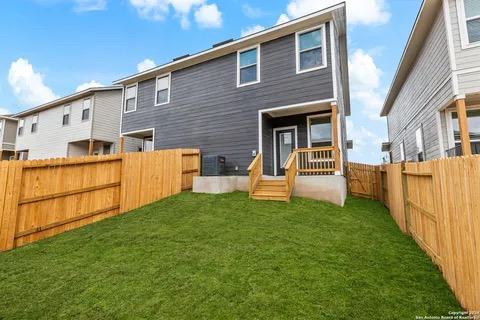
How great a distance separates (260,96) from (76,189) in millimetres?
6991

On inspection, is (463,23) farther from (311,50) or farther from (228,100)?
(228,100)

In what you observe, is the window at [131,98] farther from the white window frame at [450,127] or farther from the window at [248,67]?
the white window frame at [450,127]

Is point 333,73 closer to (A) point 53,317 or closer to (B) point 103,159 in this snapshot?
(B) point 103,159

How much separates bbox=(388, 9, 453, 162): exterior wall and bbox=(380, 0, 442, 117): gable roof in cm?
23

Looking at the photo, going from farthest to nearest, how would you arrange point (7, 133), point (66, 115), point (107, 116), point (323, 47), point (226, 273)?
point (7, 133) < point (66, 115) < point (107, 116) < point (323, 47) < point (226, 273)

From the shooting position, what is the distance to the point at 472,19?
21.3 feet

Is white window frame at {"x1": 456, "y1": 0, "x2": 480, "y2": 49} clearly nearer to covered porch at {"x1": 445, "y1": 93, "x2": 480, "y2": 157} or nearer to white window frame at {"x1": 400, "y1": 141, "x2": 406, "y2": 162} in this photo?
covered porch at {"x1": 445, "y1": 93, "x2": 480, "y2": 157}

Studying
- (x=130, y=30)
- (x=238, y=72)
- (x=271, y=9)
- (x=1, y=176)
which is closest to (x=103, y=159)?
(x=1, y=176)

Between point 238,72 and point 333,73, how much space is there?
402 cm

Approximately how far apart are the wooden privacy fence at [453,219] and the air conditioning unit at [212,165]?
6.59 metres

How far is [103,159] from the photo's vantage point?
6.77 meters

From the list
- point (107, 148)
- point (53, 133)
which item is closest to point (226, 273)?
point (107, 148)

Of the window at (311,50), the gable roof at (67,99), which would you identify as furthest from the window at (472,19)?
the gable roof at (67,99)

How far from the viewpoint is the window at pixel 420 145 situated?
988 centimetres
